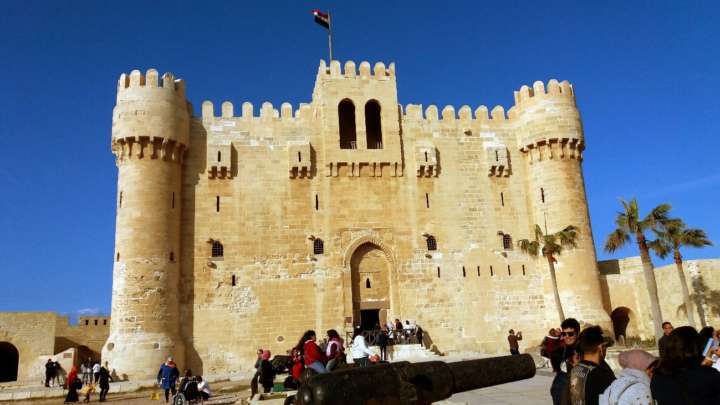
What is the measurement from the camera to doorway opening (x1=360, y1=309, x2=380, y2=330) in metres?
22.7

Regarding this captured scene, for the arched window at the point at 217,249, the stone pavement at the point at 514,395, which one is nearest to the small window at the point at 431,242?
the arched window at the point at 217,249

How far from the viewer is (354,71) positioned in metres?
24.2

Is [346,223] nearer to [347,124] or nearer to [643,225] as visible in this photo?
[347,124]

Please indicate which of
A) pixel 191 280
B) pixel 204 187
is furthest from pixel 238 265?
pixel 204 187

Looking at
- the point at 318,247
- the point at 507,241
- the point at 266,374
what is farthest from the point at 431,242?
the point at 266,374

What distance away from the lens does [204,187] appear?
73.3 feet

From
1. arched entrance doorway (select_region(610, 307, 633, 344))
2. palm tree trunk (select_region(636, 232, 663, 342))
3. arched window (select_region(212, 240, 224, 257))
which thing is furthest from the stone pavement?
arched entrance doorway (select_region(610, 307, 633, 344))

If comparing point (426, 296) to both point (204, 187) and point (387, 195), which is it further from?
point (204, 187)

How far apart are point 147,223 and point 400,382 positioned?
1887 cm

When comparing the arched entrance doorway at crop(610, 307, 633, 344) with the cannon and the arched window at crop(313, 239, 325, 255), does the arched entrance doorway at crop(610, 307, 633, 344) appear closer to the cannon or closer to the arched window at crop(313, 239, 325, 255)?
the arched window at crop(313, 239, 325, 255)

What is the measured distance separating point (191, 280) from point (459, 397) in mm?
13365

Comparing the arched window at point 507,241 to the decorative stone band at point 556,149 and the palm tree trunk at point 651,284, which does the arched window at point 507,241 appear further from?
the palm tree trunk at point 651,284

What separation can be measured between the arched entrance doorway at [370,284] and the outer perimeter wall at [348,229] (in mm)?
57

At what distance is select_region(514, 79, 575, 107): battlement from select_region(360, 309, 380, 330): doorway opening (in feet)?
37.2
